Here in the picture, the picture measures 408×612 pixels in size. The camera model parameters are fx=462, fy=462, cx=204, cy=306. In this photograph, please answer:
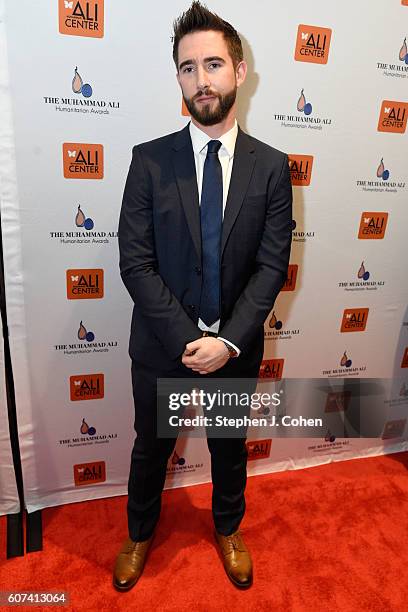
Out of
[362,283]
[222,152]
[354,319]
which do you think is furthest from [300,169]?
[354,319]

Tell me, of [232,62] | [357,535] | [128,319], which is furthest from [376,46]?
[357,535]

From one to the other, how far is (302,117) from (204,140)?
0.65 meters

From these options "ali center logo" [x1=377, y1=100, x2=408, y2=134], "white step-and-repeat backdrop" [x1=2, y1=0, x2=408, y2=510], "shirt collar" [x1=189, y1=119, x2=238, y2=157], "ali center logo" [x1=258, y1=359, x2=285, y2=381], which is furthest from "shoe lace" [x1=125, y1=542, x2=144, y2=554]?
"ali center logo" [x1=377, y1=100, x2=408, y2=134]

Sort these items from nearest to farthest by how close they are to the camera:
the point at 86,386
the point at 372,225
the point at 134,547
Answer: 1. the point at 134,547
2. the point at 86,386
3. the point at 372,225

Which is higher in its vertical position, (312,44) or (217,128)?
(312,44)

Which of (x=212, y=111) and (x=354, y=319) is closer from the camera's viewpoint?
(x=212, y=111)

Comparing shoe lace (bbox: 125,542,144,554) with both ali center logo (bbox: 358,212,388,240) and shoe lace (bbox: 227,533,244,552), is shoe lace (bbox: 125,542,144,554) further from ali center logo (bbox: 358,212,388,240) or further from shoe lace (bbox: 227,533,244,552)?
ali center logo (bbox: 358,212,388,240)

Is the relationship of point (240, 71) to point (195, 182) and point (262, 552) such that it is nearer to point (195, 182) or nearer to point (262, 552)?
point (195, 182)

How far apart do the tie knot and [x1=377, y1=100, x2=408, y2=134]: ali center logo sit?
977 mm

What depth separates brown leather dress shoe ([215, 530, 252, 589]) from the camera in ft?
6.33

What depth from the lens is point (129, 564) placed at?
193cm

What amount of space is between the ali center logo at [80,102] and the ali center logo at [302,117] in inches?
27.9

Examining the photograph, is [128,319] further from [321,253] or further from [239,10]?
[239,10]

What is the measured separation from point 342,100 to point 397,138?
1.18ft
